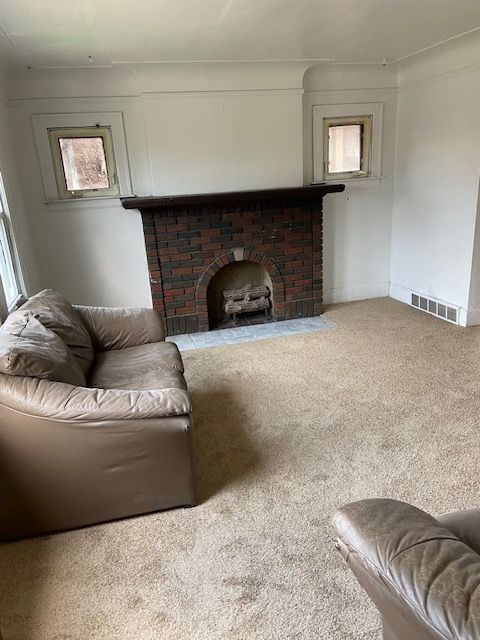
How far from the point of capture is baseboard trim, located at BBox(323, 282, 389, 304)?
4.98m

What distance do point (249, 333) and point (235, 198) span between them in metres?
1.26

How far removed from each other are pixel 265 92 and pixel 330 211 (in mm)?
1331

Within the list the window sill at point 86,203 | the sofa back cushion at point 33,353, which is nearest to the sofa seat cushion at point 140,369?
the sofa back cushion at point 33,353

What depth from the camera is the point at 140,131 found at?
13.1ft

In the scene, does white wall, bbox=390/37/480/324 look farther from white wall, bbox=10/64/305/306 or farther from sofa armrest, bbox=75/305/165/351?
sofa armrest, bbox=75/305/165/351

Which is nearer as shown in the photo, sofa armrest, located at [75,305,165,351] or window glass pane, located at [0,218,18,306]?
sofa armrest, located at [75,305,165,351]

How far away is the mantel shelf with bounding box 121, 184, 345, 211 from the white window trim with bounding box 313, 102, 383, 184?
14.1 inches

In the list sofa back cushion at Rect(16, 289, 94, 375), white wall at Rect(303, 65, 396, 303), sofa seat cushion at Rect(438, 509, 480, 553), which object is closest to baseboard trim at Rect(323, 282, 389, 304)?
white wall at Rect(303, 65, 396, 303)

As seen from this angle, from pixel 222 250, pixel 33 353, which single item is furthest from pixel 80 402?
pixel 222 250

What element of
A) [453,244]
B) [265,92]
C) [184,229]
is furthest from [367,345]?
[265,92]

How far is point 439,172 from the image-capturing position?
416 cm

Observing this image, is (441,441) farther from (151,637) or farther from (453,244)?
(453,244)

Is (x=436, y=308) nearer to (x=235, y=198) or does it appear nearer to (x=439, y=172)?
(x=439, y=172)

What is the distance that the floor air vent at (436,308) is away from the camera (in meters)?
4.17
